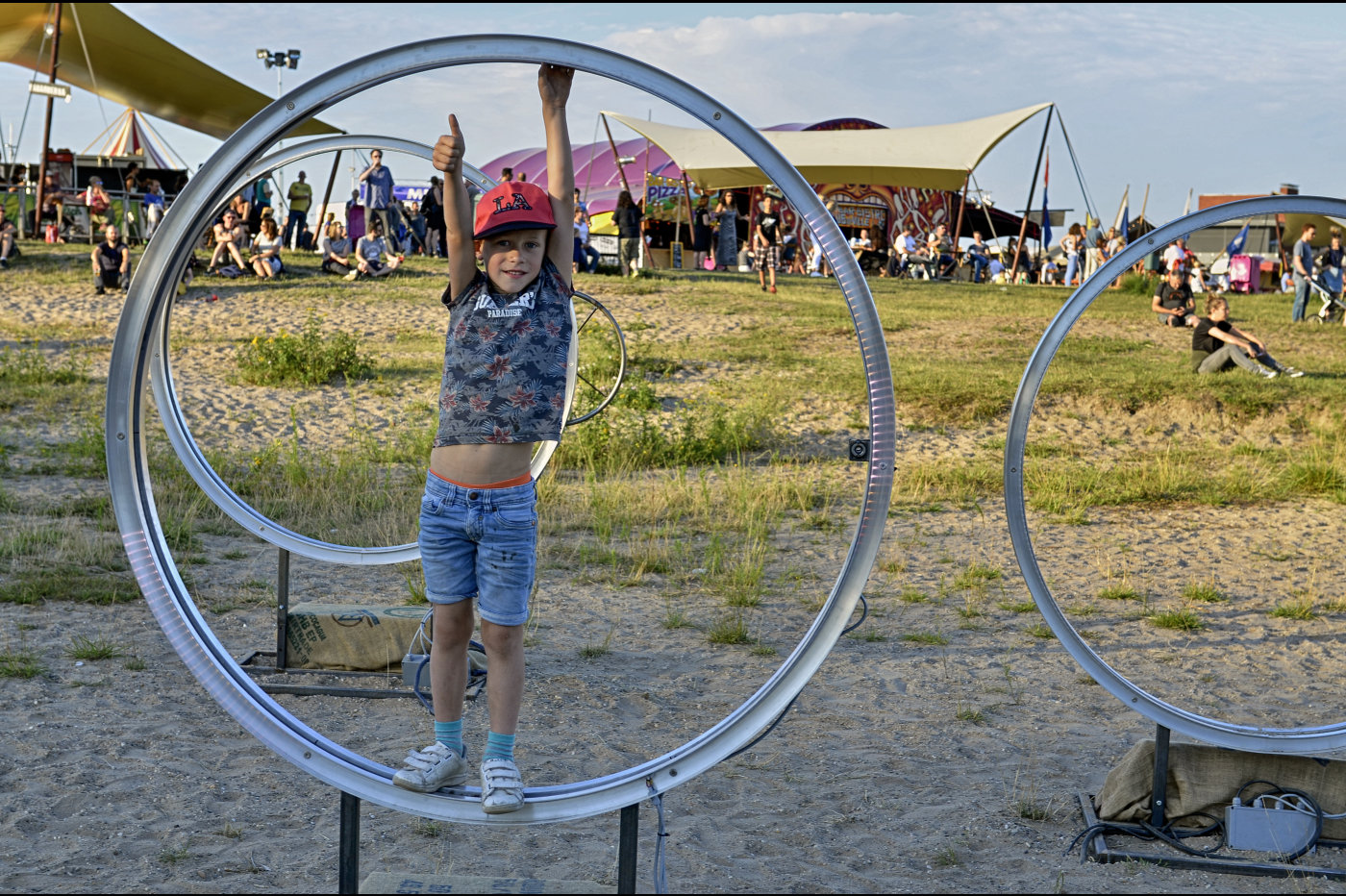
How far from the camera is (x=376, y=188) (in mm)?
16250

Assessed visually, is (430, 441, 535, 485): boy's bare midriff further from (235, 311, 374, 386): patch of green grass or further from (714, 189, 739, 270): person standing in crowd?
(714, 189, 739, 270): person standing in crowd

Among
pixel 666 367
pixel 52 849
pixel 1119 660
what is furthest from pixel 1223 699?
pixel 666 367

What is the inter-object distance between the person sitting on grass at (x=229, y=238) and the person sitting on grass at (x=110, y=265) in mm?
1281

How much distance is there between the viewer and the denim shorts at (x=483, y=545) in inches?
123

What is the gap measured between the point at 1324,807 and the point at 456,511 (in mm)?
3044

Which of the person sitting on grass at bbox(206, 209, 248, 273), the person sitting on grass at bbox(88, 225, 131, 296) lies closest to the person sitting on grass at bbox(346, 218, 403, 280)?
the person sitting on grass at bbox(206, 209, 248, 273)

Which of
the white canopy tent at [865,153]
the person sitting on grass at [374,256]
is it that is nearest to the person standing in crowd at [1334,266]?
the white canopy tent at [865,153]

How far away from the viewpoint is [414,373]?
514 inches

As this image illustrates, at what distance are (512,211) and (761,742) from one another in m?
2.52

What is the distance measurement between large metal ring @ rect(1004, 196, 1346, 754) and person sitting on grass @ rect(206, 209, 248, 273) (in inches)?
611

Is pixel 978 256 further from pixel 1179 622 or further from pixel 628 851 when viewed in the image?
pixel 628 851

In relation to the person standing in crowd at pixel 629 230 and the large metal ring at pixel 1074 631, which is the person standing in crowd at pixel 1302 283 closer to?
the person standing in crowd at pixel 629 230

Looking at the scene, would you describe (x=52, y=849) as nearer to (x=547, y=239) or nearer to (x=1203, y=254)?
(x=547, y=239)

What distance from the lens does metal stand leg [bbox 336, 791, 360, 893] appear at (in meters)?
3.00
